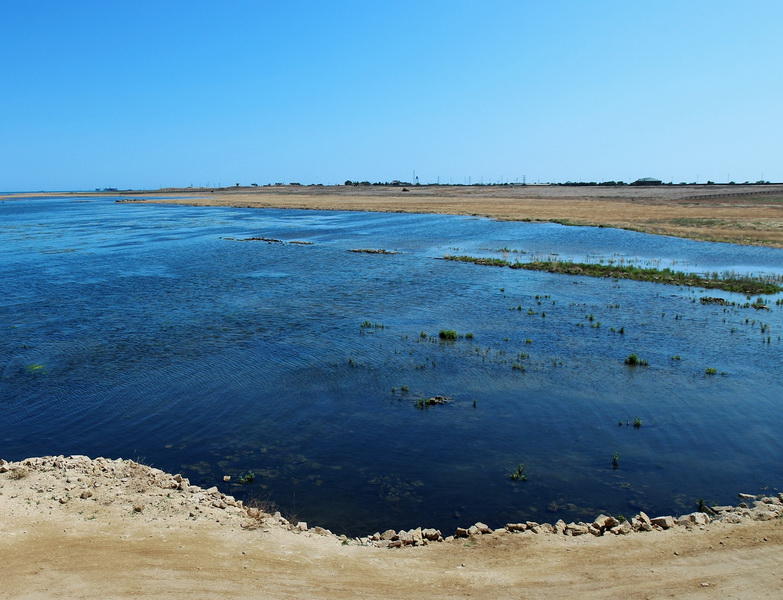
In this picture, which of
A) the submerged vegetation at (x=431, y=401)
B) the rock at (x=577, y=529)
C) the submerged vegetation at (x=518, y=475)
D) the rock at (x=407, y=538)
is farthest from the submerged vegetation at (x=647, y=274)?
the rock at (x=407, y=538)

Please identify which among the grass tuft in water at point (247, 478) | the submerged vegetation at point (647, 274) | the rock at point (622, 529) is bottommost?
the grass tuft in water at point (247, 478)

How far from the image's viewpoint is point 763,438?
1662 centimetres

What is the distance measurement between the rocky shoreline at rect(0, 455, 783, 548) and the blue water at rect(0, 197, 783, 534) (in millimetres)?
872

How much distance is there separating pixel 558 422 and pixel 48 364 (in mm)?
18803

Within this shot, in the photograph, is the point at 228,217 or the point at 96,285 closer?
the point at 96,285

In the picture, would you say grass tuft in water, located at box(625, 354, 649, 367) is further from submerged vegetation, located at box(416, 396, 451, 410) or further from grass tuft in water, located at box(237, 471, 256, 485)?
grass tuft in water, located at box(237, 471, 256, 485)

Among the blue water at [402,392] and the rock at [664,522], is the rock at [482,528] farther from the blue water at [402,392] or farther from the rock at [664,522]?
the rock at [664,522]

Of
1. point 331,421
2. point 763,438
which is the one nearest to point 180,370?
point 331,421

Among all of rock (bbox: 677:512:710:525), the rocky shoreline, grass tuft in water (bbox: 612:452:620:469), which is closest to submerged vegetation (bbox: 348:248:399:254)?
grass tuft in water (bbox: 612:452:620:469)

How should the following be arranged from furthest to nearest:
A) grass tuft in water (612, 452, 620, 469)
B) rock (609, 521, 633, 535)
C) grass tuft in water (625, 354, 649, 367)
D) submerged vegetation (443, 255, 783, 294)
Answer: submerged vegetation (443, 255, 783, 294) < grass tuft in water (625, 354, 649, 367) < grass tuft in water (612, 452, 620, 469) < rock (609, 521, 633, 535)

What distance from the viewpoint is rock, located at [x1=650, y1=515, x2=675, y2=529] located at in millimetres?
11562

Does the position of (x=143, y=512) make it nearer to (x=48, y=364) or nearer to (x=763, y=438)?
(x=48, y=364)

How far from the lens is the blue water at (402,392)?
14172 mm

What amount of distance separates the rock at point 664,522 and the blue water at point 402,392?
4.31ft
